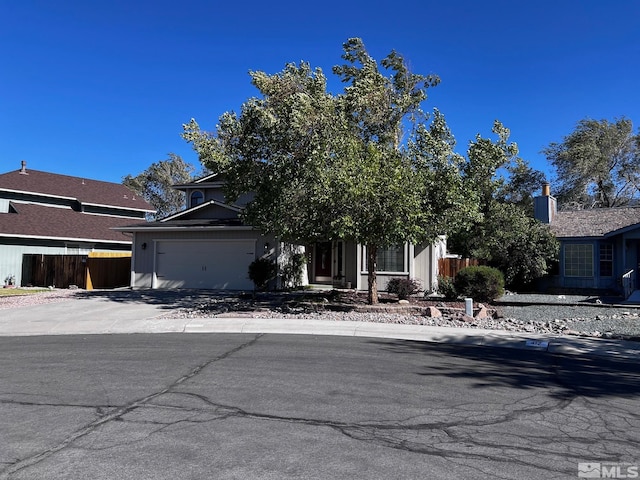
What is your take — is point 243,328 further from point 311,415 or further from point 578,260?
point 578,260

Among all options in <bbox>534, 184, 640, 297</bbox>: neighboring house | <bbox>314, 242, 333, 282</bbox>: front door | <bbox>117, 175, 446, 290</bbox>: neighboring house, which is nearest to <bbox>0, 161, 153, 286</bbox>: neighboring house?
<bbox>117, 175, 446, 290</bbox>: neighboring house

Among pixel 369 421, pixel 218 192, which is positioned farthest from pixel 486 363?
pixel 218 192

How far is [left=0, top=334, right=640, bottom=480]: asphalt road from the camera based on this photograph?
14.4ft

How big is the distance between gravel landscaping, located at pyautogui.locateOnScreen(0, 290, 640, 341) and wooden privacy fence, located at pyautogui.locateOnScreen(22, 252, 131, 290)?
607 cm

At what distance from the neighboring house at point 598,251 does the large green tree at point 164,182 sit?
40656 millimetres

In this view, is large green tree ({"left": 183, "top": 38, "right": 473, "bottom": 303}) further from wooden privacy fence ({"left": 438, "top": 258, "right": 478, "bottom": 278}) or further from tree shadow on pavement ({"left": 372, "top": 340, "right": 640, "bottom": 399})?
wooden privacy fence ({"left": 438, "top": 258, "right": 478, "bottom": 278})

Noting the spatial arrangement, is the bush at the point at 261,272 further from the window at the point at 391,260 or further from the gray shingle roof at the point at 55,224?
the gray shingle roof at the point at 55,224

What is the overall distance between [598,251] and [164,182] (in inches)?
1782

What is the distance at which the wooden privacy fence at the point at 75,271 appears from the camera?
2566 cm

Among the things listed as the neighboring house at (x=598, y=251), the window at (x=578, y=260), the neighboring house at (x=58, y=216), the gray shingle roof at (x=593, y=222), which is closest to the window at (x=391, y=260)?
the neighboring house at (x=598, y=251)

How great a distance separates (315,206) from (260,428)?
959 centimetres

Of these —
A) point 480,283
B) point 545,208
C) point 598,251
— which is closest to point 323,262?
point 480,283

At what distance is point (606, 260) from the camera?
78.5 ft

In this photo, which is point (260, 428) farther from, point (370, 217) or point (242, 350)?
point (370, 217)
